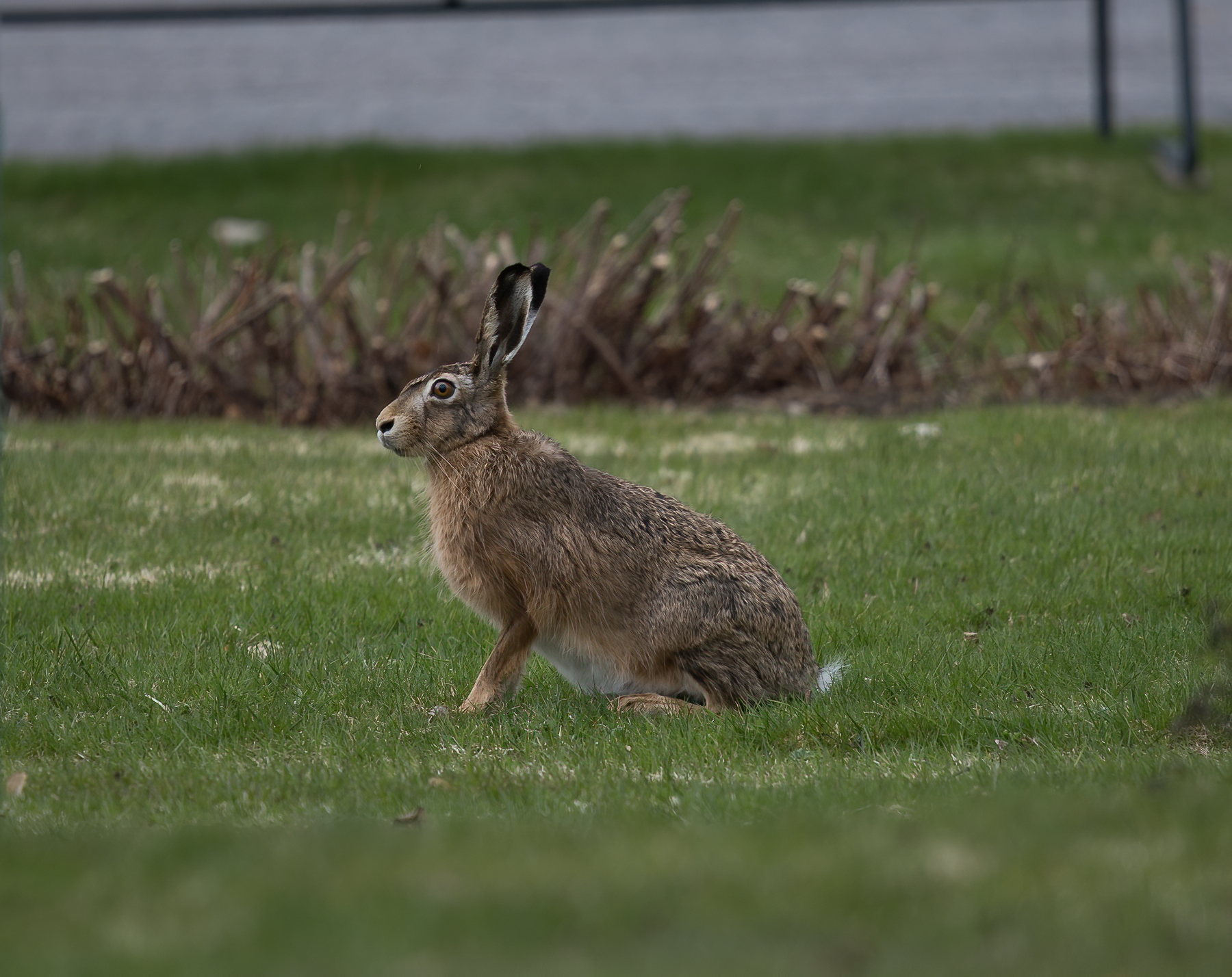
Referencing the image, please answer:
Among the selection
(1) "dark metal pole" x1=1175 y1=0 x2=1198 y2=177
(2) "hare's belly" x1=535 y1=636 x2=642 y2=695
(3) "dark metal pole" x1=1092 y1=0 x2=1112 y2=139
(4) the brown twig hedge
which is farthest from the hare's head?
(3) "dark metal pole" x1=1092 y1=0 x2=1112 y2=139

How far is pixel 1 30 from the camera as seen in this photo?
2406 cm

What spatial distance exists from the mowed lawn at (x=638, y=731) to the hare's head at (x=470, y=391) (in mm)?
775

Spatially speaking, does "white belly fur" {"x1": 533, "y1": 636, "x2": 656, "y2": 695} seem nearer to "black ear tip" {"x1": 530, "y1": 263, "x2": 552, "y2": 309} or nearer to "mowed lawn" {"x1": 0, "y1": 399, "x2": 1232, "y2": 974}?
"mowed lawn" {"x1": 0, "y1": 399, "x2": 1232, "y2": 974}

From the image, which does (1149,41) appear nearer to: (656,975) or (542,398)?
(542,398)

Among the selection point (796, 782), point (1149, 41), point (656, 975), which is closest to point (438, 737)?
point (796, 782)

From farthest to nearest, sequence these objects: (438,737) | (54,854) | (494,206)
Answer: (494,206), (438,737), (54,854)

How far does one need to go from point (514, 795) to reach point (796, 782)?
0.95m

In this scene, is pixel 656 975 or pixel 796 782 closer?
pixel 656 975

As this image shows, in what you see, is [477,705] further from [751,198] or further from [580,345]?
[751,198]

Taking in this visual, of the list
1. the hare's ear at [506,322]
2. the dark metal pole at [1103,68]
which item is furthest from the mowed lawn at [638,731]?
the dark metal pole at [1103,68]

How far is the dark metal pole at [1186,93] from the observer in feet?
56.5

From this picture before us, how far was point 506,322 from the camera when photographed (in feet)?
20.9

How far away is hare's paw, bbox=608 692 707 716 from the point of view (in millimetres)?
6090

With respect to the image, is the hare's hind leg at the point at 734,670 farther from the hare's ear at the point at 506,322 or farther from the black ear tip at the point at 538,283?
the black ear tip at the point at 538,283
